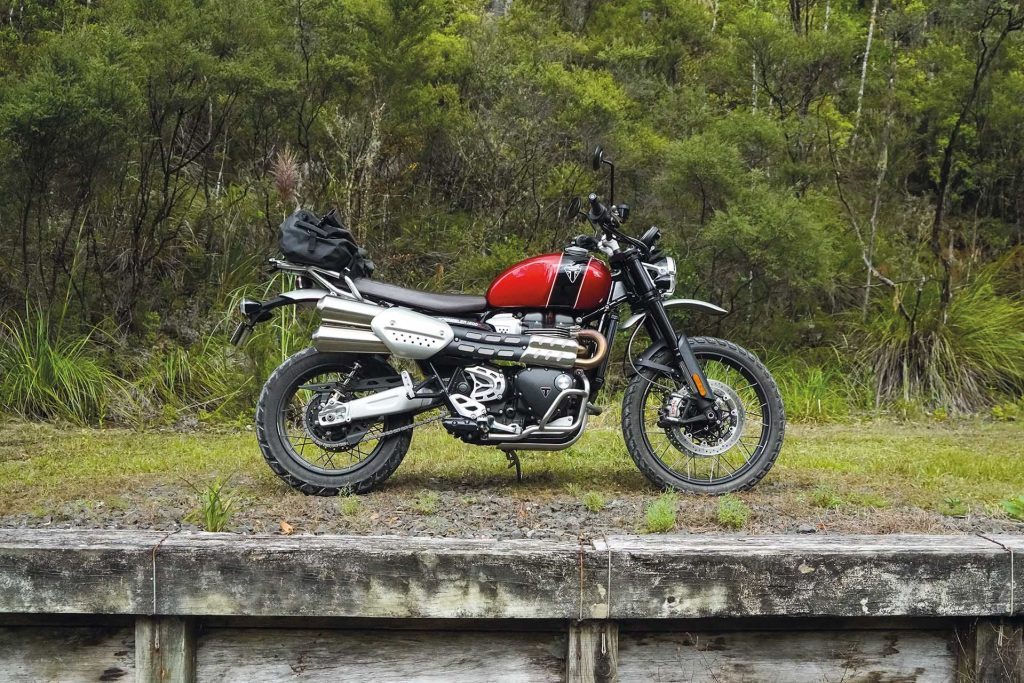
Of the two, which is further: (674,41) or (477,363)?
(674,41)

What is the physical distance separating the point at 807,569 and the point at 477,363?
1.84m

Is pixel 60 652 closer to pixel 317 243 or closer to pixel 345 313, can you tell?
pixel 345 313

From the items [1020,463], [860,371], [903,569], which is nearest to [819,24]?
[860,371]

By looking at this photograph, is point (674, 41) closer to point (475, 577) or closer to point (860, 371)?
point (860, 371)

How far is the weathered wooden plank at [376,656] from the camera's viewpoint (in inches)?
137

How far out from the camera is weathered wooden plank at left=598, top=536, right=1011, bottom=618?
335 centimetres

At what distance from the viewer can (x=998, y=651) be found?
3.48 metres

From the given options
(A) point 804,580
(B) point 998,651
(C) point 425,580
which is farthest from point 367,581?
(B) point 998,651

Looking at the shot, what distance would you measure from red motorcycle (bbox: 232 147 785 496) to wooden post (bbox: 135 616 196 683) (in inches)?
51.3

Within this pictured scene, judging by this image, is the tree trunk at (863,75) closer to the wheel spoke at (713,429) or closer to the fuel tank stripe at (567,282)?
the wheel spoke at (713,429)

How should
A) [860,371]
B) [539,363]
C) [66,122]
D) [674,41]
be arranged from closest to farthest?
[539,363], [66,122], [860,371], [674,41]

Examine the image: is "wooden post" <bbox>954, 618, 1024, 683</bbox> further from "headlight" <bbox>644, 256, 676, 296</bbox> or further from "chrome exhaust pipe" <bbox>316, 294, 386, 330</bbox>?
"chrome exhaust pipe" <bbox>316, 294, 386, 330</bbox>

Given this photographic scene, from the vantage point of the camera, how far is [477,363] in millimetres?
4742

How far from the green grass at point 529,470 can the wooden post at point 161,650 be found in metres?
1.02
